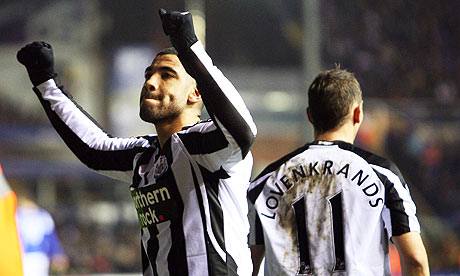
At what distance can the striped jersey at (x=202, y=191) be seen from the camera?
7.54ft

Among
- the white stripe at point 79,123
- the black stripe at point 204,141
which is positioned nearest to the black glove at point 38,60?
the white stripe at point 79,123

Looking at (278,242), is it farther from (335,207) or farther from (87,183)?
(87,183)

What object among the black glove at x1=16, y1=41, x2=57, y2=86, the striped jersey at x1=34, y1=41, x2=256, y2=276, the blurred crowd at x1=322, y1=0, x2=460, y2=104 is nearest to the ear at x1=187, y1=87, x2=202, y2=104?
the striped jersey at x1=34, y1=41, x2=256, y2=276

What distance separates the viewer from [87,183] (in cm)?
988

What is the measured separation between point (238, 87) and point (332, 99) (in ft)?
24.5

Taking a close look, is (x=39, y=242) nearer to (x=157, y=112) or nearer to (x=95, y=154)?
(x=95, y=154)

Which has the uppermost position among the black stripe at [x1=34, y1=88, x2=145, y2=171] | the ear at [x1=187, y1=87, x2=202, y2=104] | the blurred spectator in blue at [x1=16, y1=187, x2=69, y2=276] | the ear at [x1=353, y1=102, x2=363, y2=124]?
the ear at [x1=187, y1=87, x2=202, y2=104]

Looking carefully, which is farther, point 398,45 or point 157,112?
point 398,45

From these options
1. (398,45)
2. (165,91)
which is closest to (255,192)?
(165,91)

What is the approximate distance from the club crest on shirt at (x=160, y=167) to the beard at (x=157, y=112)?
121 millimetres

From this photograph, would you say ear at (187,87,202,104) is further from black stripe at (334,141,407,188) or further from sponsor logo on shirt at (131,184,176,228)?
black stripe at (334,141,407,188)

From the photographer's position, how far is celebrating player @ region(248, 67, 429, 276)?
2678mm

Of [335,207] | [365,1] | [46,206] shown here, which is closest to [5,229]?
[335,207]

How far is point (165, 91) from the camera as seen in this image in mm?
2594
